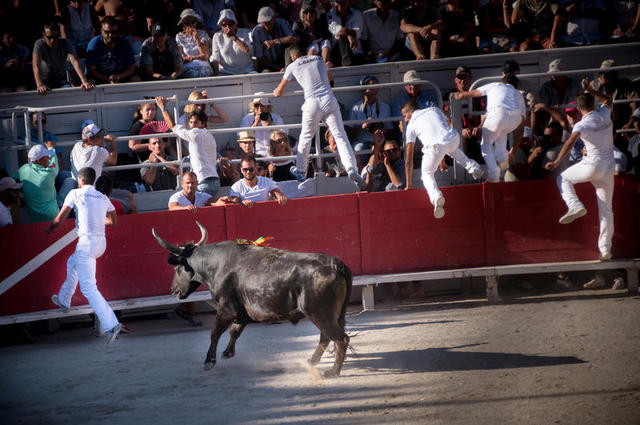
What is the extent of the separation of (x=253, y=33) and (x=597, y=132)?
Answer: 537cm

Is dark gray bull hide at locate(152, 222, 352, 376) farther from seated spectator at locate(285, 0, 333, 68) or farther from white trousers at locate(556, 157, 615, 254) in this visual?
seated spectator at locate(285, 0, 333, 68)

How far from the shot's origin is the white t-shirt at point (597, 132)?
34.3ft

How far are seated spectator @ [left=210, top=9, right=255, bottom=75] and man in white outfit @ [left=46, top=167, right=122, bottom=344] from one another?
3.89 metres

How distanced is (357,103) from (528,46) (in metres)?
3.07

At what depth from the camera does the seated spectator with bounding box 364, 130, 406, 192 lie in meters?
11.5

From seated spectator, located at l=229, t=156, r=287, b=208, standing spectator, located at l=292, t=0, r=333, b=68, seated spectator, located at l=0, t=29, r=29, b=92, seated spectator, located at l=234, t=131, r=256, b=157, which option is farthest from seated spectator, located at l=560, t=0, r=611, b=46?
seated spectator, located at l=0, t=29, r=29, b=92

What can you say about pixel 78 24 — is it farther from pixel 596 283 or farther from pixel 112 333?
pixel 596 283

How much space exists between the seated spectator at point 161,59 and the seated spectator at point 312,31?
6.07 ft

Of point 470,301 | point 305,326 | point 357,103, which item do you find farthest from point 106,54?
point 470,301

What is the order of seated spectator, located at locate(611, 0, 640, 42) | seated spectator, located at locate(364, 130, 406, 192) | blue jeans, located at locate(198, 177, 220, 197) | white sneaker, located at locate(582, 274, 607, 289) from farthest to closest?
seated spectator, located at locate(611, 0, 640, 42)
seated spectator, located at locate(364, 130, 406, 192)
white sneaker, located at locate(582, 274, 607, 289)
blue jeans, located at locate(198, 177, 220, 197)

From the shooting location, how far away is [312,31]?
44.1 ft

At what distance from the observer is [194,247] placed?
9039 mm

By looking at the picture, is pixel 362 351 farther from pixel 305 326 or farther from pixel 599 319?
pixel 599 319

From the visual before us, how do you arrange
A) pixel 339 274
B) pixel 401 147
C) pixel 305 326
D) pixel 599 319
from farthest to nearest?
pixel 401 147 < pixel 305 326 < pixel 599 319 < pixel 339 274
